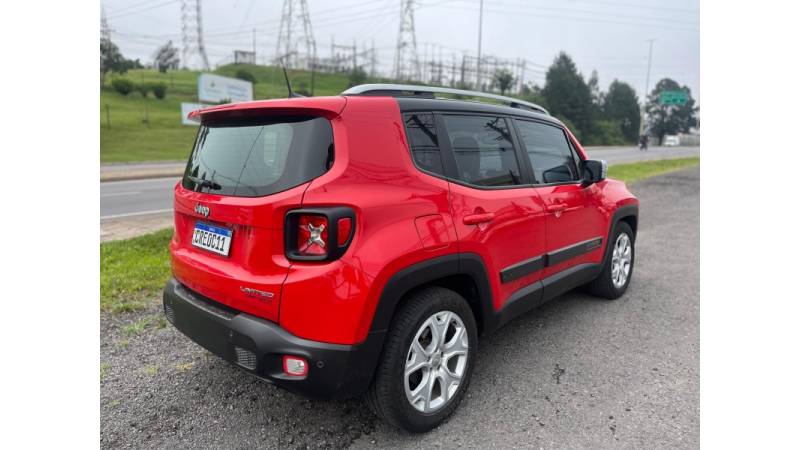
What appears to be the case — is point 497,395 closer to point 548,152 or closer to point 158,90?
point 548,152

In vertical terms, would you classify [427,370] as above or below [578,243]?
below

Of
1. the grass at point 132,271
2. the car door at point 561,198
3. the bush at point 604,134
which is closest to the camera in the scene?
the car door at point 561,198

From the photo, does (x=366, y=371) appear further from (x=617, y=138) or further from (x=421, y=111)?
(x=617, y=138)

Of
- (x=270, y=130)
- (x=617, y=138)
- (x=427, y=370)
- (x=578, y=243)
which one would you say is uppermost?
(x=617, y=138)

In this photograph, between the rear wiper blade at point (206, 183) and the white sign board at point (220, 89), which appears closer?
Result: the rear wiper blade at point (206, 183)

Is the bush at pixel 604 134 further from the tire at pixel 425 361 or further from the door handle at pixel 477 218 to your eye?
the tire at pixel 425 361

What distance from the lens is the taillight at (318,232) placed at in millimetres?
2113

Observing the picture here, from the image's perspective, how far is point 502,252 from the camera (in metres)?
2.90

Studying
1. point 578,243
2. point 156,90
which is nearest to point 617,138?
point 156,90

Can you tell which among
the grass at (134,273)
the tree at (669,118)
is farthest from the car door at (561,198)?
the tree at (669,118)

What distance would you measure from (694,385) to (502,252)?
59.1 inches

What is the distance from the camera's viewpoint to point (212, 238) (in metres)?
2.49

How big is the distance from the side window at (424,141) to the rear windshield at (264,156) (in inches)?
A: 19.1

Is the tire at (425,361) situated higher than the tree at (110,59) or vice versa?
the tree at (110,59)
